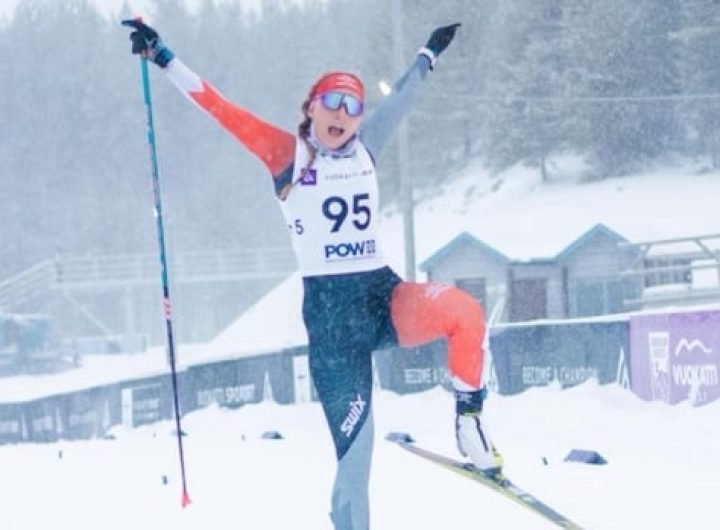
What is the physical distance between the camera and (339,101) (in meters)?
6.13

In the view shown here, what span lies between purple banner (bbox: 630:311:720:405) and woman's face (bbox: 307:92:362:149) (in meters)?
10.2

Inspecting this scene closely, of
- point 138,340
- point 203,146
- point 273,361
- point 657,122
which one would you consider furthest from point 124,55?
point 273,361

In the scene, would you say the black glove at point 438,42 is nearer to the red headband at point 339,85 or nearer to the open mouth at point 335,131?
the red headband at point 339,85

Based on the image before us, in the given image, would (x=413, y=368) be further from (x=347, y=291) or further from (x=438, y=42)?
(x=347, y=291)

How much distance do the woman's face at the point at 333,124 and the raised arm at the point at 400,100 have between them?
0.23 metres

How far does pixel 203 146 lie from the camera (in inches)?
3450

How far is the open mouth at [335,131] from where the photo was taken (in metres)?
6.14

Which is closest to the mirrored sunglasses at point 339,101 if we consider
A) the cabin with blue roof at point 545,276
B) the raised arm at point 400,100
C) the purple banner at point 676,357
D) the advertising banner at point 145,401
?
the raised arm at point 400,100

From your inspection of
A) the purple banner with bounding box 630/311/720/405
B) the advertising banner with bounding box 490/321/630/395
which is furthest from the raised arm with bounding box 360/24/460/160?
the advertising banner with bounding box 490/321/630/395

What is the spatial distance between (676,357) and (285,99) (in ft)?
241

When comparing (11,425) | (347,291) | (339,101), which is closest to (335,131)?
(339,101)

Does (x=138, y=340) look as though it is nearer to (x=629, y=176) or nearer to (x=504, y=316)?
(x=629, y=176)

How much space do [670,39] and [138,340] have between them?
85.3ft

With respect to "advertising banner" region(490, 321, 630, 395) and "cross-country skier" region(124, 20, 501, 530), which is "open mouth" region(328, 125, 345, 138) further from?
"advertising banner" region(490, 321, 630, 395)
